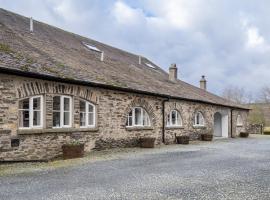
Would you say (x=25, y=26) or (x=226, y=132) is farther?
(x=226, y=132)

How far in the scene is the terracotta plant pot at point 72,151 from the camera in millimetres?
13211

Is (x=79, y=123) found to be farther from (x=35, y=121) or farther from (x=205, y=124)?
(x=205, y=124)

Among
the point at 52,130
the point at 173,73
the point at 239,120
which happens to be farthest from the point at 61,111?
the point at 239,120

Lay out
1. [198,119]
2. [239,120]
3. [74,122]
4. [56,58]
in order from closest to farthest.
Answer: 1. [74,122]
2. [56,58]
3. [198,119]
4. [239,120]

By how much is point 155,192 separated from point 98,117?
26.9 feet

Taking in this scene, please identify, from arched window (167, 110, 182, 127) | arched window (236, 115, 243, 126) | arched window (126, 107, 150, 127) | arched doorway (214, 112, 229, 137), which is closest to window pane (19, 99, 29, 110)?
arched window (126, 107, 150, 127)

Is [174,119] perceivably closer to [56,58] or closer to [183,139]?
[183,139]

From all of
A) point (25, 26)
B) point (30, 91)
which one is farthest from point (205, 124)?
point (30, 91)

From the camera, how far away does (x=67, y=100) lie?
14273 millimetres

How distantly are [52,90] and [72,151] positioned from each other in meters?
2.37

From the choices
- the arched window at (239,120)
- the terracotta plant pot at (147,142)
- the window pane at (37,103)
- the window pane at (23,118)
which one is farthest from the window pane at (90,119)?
the arched window at (239,120)

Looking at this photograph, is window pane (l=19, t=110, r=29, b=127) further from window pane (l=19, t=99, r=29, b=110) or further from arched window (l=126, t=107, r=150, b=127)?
arched window (l=126, t=107, r=150, b=127)

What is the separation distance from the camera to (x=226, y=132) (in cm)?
2962

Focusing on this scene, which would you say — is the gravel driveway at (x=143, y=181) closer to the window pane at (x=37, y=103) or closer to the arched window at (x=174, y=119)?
the window pane at (x=37, y=103)
